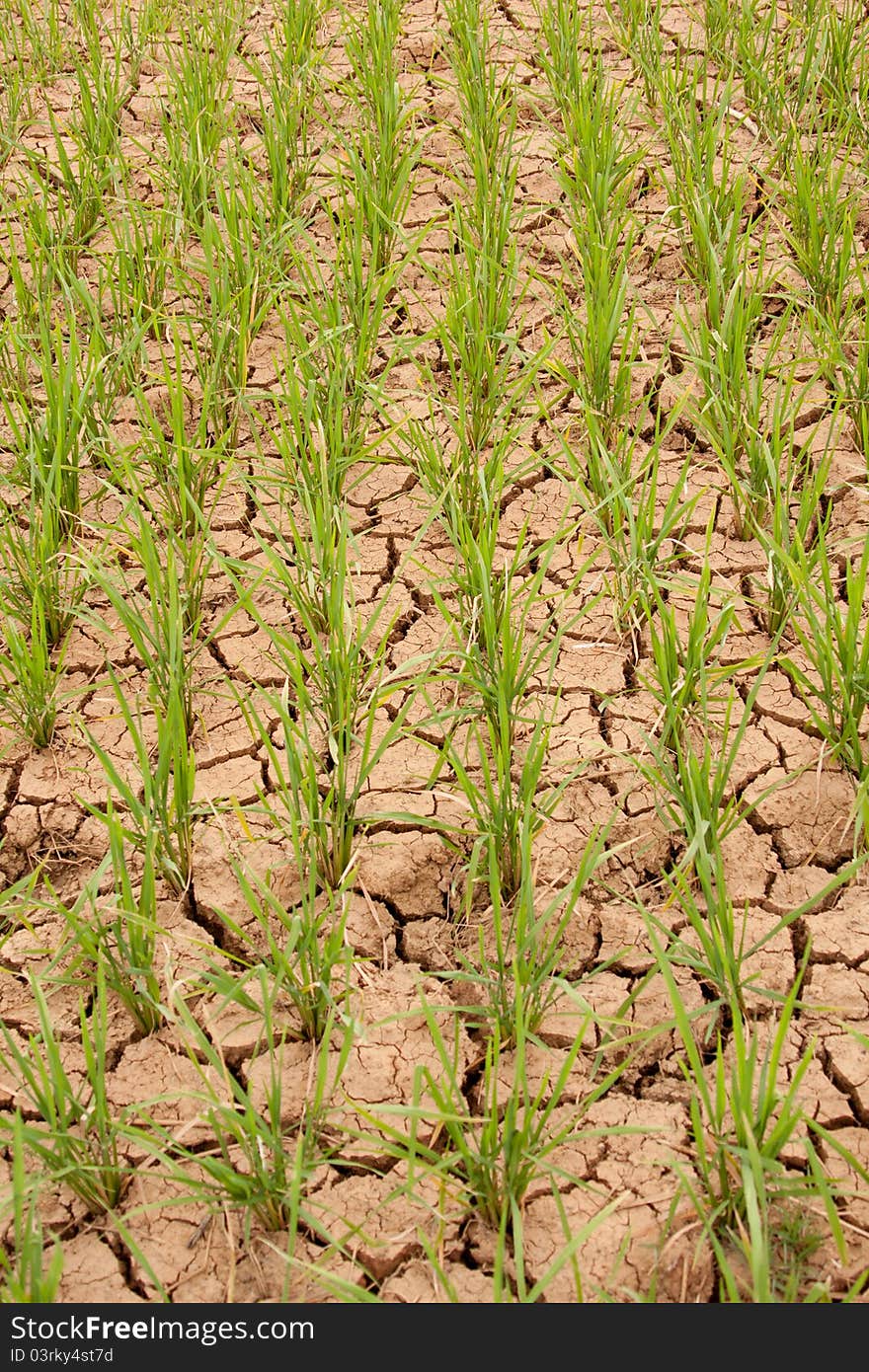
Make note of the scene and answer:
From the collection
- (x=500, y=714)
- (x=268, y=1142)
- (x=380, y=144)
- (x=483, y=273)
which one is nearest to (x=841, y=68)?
(x=380, y=144)

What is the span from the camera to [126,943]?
5.38ft

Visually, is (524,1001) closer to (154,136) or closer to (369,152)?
(369,152)

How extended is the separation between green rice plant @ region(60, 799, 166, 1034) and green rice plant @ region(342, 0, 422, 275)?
148 cm

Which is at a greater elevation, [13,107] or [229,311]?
[13,107]

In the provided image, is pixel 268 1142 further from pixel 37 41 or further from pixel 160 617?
pixel 37 41

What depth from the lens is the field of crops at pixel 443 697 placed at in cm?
146

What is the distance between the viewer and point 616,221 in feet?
8.73

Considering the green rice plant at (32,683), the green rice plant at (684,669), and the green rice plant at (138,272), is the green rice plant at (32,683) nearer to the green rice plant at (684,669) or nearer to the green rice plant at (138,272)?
the green rice plant at (138,272)

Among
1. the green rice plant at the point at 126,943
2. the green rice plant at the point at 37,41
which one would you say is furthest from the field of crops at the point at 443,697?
the green rice plant at the point at 37,41

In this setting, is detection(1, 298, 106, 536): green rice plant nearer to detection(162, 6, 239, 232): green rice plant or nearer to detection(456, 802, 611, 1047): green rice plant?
detection(162, 6, 239, 232): green rice plant

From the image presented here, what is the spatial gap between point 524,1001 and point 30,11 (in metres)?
3.20

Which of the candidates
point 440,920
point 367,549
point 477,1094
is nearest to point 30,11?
point 367,549

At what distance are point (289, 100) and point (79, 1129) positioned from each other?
7.95 feet

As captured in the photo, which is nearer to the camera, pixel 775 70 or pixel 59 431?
pixel 59 431
